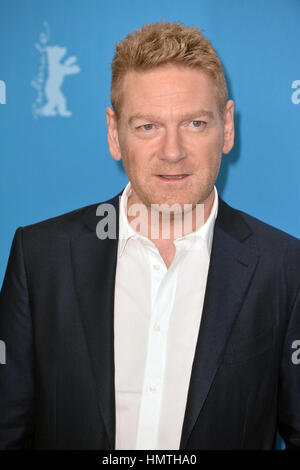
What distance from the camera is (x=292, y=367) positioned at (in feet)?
6.13

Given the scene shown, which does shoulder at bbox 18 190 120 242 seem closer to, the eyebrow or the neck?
the neck

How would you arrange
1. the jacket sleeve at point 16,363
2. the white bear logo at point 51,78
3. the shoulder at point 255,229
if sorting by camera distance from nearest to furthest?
the jacket sleeve at point 16,363 → the shoulder at point 255,229 → the white bear logo at point 51,78

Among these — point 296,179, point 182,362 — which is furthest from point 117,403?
point 296,179

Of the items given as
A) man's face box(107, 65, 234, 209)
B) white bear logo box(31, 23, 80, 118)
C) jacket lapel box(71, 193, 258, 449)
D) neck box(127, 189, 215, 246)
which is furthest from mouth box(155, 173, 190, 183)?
white bear logo box(31, 23, 80, 118)

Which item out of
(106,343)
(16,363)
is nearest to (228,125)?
(106,343)

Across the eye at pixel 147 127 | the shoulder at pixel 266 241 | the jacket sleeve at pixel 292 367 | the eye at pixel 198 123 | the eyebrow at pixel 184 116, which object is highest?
the eyebrow at pixel 184 116

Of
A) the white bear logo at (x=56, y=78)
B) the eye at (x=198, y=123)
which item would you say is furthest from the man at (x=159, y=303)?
the white bear logo at (x=56, y=78)

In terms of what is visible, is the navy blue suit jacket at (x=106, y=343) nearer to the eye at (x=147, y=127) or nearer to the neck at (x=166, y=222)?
the neck at (x=166, y=222)

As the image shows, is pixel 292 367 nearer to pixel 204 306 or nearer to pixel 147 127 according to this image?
pixel 204 306

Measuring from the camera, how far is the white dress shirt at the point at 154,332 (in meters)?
1.75

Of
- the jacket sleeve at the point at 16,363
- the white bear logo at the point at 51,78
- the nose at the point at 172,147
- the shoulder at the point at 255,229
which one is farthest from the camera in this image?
the white bear logo at the point at 51,78

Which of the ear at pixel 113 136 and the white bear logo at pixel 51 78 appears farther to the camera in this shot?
the white bear logo at pixel 51 78

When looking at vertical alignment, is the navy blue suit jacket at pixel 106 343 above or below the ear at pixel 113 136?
below

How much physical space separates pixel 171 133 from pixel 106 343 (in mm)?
810
